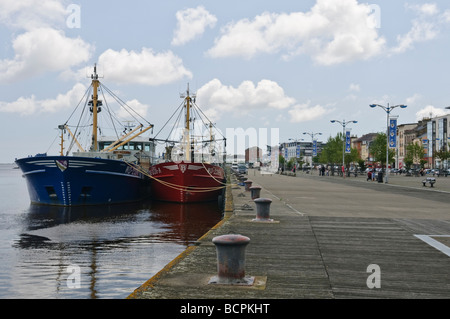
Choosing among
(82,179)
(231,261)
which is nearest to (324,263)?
(231,261)

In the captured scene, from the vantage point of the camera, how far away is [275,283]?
21.6ft

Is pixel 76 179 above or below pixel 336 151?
below

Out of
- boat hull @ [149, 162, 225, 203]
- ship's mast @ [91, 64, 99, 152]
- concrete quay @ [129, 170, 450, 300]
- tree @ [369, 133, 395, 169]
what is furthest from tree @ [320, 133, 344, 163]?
concrete quay @ [129, 170, 450, 300]

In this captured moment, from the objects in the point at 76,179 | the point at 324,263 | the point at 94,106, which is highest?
the point at 94,106

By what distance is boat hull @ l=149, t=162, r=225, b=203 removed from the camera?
101 feet

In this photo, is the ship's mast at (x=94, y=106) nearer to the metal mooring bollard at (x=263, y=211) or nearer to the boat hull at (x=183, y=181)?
the boat hull at (x=183, y=181)

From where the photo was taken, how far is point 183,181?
3108 centimetres

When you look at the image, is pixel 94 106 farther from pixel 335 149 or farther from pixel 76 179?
pixel 335 149

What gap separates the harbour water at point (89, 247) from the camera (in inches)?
352

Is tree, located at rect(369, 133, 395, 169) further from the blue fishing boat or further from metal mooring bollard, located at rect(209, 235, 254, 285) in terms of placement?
metal mooring bollard, located at rect(209, 235, 254, 285)

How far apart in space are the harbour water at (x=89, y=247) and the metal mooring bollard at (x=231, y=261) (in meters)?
2.53

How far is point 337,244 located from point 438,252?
2.11m

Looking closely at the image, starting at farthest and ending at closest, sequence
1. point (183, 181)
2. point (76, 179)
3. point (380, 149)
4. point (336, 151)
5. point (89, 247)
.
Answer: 1. point (336, 151)
2. point (380, 149)
3. point (183, 181)
4. point (76, 179)
5. point (89, 247)

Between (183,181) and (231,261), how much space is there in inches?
977
